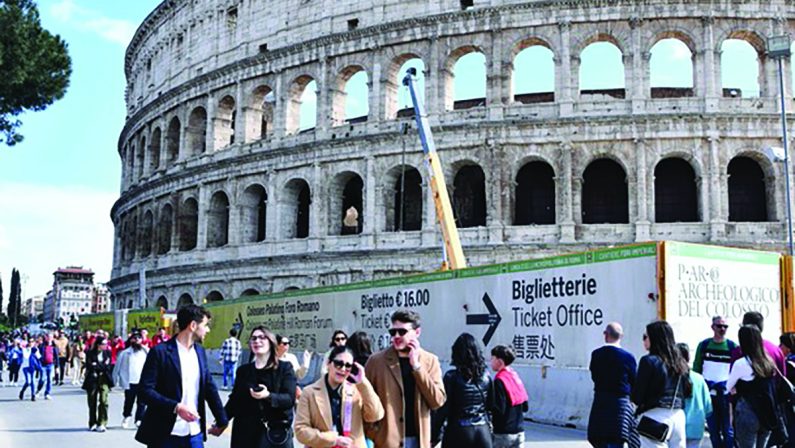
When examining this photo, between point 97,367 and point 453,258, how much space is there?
34.9 ft

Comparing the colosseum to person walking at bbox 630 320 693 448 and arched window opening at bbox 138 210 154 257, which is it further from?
person walking at bbox 630 320 693 448

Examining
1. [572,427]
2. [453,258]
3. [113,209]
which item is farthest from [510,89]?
[113,209]

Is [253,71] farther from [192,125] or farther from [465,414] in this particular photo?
[465,414]

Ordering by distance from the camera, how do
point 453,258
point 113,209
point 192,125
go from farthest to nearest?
point 113,209 → point 192,125 → point 453,258

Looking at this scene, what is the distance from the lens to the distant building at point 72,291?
16500 cm

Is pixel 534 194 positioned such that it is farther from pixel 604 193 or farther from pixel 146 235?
pixel 146 235

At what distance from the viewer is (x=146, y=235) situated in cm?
4016

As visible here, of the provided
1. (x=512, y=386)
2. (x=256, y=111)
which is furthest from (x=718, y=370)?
(x=256, y=111)

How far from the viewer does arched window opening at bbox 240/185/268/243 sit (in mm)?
33781

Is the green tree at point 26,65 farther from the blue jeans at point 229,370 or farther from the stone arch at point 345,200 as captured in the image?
the stone arch at point 345,200

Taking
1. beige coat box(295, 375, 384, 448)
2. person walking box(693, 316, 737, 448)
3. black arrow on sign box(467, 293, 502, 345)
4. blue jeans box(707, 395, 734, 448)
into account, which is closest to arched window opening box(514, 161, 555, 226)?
black arrow on sign box(467, 293, 502, 345)

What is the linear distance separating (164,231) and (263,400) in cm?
3372

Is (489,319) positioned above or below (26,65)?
below

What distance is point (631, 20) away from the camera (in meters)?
27.4
